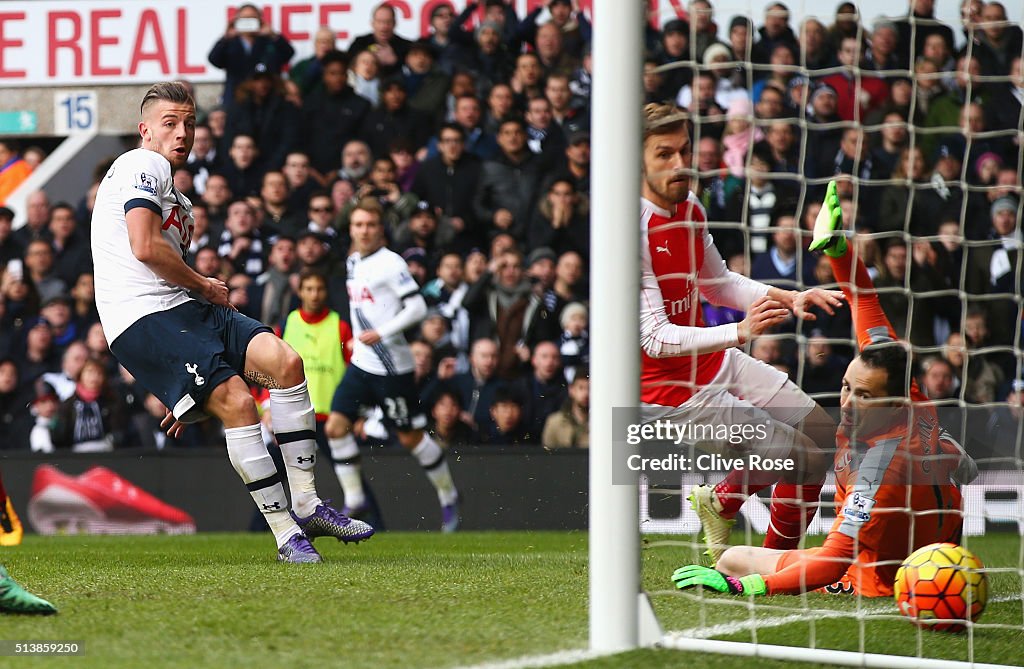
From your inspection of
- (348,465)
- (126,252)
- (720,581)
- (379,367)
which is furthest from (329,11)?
(720,581)

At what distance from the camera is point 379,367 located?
27.7ft

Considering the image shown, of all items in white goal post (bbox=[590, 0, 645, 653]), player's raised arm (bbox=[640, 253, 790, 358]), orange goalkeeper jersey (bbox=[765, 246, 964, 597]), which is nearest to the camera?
white goal post (bbox=[590, 0, 645, 653])

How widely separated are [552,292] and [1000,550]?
338cm

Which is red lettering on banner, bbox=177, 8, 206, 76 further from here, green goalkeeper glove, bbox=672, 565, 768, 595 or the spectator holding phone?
green goalkeeper glove, bbox=672, 565, 768, 595

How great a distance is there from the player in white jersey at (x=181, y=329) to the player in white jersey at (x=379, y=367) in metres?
3.32

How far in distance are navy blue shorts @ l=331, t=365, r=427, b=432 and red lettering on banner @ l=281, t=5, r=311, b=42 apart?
2.83 metres

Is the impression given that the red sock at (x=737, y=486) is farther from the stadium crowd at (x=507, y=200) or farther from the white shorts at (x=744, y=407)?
the stadium crowd at (x=507, y=200)

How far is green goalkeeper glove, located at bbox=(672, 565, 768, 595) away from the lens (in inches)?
158

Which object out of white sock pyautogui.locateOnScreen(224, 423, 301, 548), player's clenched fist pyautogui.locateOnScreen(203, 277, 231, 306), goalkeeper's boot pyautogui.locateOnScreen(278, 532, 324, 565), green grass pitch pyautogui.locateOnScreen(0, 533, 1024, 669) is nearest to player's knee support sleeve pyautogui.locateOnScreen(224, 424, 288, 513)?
white sock pyautogui.locateOnScreen(224, 423, 301, 548)

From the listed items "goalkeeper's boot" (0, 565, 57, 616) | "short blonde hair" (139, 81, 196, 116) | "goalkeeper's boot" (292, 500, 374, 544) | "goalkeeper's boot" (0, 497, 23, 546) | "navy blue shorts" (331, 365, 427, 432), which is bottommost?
"goalkeeper's boot" (0, 497, 23, 546)

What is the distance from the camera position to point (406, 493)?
845 cm

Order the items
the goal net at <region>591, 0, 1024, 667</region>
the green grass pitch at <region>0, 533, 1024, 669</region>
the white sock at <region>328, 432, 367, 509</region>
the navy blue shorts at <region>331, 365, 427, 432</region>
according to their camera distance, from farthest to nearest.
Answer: the navy blue shorts at <region>331, 365, 427, 432</region>, the white sock at <region>328, 432, 367, 509</region>, the goal net at <region>591, 0, 1024, 667</region>, the green grass pitch at <region>0, 533, 1024, 669</region>

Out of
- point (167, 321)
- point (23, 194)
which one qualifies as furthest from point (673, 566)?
point (23, 194)

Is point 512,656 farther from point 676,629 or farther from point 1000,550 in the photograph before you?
point 1000,550
